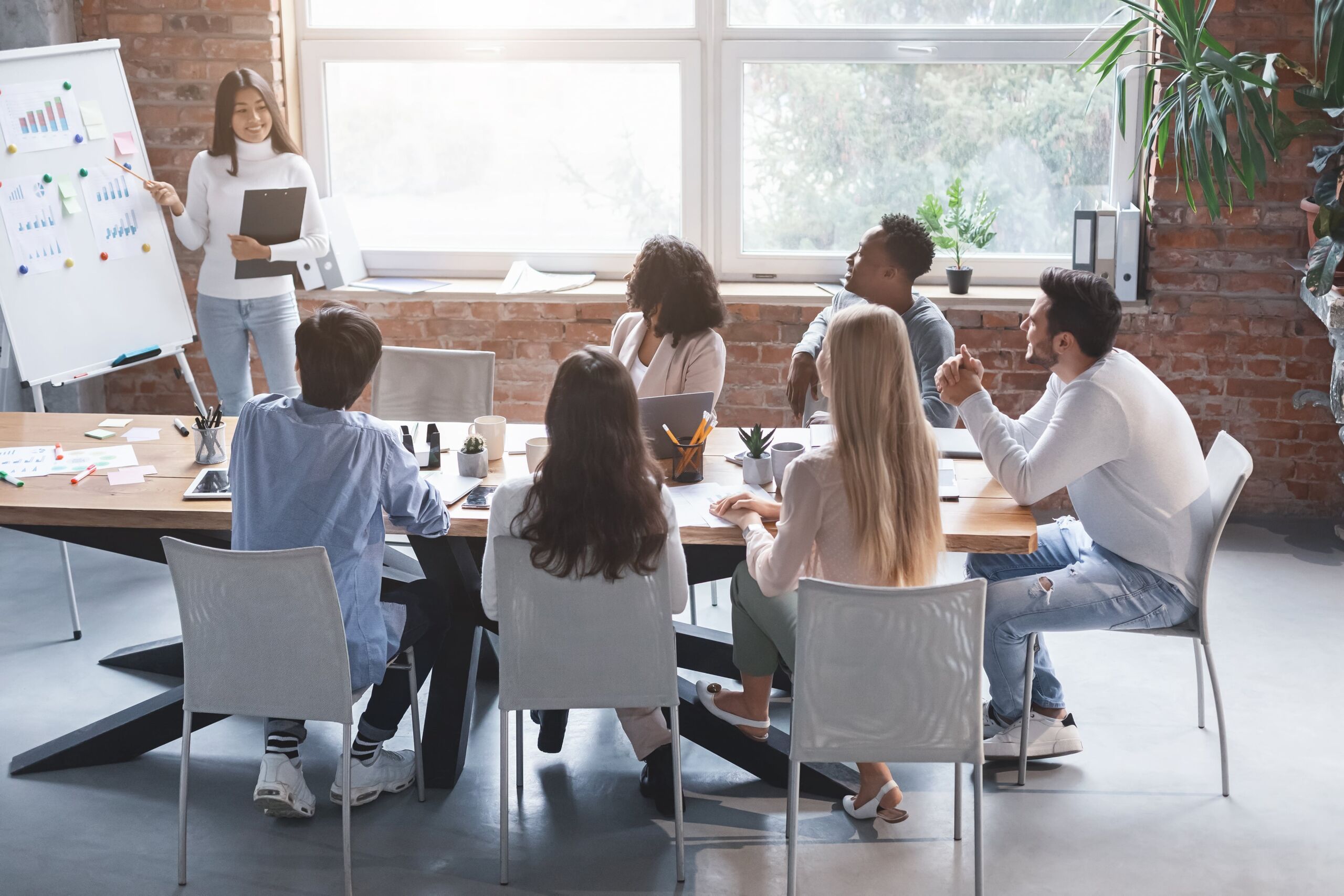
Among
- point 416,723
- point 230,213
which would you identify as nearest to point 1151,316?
point 416,723

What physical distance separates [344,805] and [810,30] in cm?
356

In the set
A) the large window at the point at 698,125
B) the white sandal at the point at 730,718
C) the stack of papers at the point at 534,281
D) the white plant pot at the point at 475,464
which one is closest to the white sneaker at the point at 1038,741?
the white sandal at the point at 730,718

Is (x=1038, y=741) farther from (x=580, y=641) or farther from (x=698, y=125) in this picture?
(x=698, y=125)

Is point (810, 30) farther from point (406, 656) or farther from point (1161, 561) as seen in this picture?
point (406, 656)

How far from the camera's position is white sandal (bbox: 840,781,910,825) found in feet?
9.32

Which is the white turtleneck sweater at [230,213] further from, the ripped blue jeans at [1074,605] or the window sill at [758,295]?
the ripped blue jeans at [1074,605]

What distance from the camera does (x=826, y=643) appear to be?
2.34 m

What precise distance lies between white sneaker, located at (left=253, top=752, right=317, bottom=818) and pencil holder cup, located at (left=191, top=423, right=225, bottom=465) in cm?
79

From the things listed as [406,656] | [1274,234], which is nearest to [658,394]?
[406,656]

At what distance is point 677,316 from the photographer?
11.7 feet

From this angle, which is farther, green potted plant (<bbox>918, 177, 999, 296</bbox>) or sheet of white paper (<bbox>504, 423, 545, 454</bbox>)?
green potted plant (<bbox>918, 177, 999, 296</bbox>)

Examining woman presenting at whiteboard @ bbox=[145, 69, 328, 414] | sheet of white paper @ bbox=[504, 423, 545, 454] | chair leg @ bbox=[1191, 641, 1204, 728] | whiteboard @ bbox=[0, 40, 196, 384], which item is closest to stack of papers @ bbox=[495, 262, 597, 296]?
woman presenting at whiteboard @ bbox=[145, 69, 328, 414]

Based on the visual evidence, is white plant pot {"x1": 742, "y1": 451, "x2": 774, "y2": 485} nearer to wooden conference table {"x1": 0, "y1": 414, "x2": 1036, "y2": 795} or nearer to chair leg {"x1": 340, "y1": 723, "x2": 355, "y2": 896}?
wooden conference table {"x1": 0, "y1": 414, "x2": 1036, "y2": 795}

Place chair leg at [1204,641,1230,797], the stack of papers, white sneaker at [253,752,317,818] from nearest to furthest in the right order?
white sneaker at [253,752,317,818] → chair leg at [1204,641,1230,797] → the stack of papers
